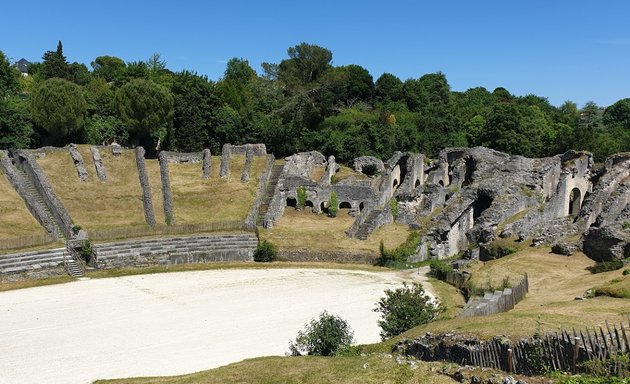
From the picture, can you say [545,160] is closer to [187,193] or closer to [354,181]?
[354,181]

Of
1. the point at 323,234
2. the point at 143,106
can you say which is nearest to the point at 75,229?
the point at 323,234

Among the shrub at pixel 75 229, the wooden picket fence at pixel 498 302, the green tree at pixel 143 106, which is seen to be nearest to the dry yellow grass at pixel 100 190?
the shrub at pixel 75 229

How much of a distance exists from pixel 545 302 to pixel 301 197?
85.6 feet

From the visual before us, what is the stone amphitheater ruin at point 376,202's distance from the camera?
123ft

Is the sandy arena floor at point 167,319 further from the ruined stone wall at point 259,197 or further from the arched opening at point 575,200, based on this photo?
the arched opening at point 575,200

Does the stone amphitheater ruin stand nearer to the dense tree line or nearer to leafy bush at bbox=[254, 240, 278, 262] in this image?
leafy bush at bbox=[254, 240, 278, 262]

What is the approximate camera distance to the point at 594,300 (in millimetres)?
22984

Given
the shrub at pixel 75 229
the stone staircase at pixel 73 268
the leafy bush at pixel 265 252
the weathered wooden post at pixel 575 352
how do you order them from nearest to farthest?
the weathered wooden post at pixel 575 352 → the stone staircase at pixel 73 268 → the shrub at pixel 75 229 → the leafy bush at pixel 265 252

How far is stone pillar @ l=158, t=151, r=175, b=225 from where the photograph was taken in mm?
43500

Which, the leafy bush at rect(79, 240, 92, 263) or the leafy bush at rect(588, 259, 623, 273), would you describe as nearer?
the leafy bush at rect(588, 259, 623, 273)

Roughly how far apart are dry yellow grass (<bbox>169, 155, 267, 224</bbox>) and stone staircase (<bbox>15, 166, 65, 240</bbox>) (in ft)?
27.1

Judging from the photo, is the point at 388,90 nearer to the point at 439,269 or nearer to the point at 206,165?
the point at 206,165

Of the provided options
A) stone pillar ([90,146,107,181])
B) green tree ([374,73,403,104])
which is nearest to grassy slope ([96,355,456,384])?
stone pillar ([90,146,107,181])

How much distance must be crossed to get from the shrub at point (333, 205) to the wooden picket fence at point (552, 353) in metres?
31.2
